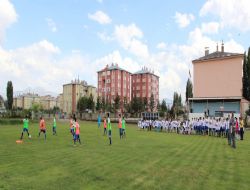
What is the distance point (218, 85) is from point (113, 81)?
222 ft

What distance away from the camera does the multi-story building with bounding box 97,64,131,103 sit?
12162cm

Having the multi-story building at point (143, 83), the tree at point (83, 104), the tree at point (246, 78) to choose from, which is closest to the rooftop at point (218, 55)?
the tree at point (246, 78)

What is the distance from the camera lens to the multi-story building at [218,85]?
5531cm

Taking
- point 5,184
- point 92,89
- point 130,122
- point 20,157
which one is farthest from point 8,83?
point 5,184

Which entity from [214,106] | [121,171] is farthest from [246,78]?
[121,171]

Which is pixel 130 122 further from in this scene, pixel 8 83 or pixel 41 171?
pixel 41 171

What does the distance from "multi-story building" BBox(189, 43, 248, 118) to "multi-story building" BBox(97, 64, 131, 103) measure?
61.6 meters

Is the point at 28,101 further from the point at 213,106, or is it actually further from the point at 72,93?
the point at 213,106

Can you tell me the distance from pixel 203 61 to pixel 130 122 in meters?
20.2

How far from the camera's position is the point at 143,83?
434 ft

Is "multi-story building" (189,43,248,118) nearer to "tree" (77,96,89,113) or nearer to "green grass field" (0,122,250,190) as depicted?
"green grass field" (0,122,250,190)

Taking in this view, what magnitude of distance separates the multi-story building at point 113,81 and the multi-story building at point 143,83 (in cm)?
680

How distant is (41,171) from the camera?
1145cm

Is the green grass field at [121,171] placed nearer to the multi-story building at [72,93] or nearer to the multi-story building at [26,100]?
the multi-story building at [72,93]
